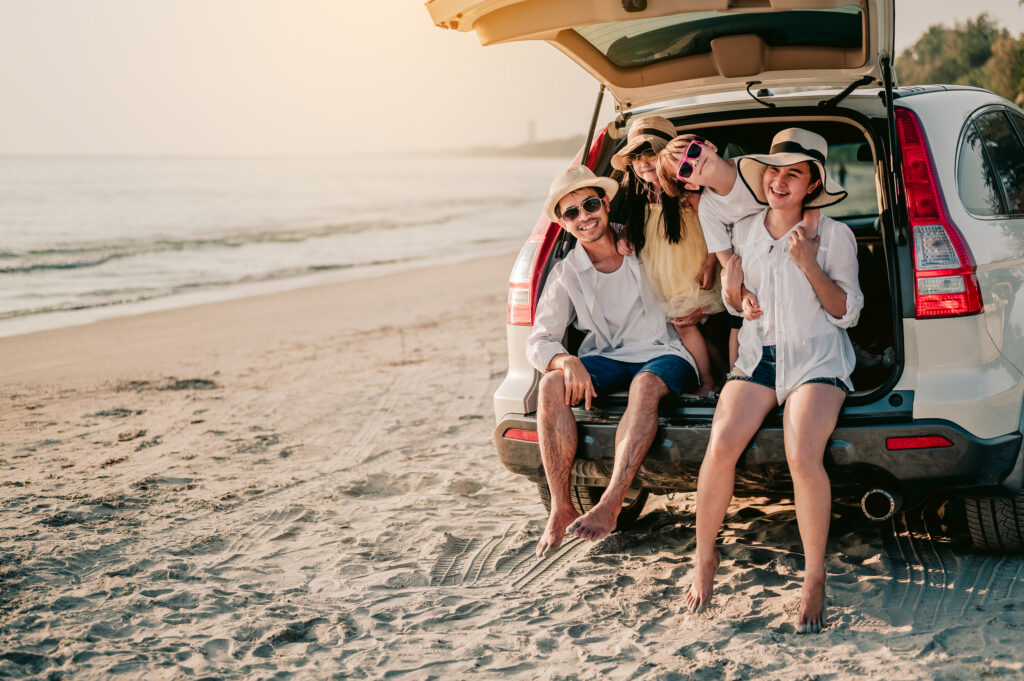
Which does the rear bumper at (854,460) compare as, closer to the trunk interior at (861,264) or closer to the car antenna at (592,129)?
the trunk interior at (861,264)

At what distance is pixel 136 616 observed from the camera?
3.65 m

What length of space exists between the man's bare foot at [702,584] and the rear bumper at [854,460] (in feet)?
0.98

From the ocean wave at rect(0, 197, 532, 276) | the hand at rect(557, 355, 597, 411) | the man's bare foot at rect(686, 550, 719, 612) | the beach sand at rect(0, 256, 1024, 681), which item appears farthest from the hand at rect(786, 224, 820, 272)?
the ocean wave at rect(0, 197, 532, 276)

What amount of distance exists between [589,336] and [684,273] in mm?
472

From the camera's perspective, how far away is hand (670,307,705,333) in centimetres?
403

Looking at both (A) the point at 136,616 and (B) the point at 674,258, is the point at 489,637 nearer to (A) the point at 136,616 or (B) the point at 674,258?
(A) the point at 136,616

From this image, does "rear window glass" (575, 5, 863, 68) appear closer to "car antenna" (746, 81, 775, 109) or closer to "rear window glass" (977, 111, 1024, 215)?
"car antenna" (746, 81, 775, 109)

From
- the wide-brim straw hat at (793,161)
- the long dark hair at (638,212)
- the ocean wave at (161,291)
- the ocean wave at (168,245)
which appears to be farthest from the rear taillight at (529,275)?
the ocean wave at (168,245)

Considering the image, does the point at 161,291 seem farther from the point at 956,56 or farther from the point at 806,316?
the point at 956,56

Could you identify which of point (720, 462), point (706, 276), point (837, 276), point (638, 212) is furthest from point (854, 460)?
point (638, 212)

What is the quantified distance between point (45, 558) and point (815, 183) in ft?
11.7

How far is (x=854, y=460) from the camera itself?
3330 millimetres

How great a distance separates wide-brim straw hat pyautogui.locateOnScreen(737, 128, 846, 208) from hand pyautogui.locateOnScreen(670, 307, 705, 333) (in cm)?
52

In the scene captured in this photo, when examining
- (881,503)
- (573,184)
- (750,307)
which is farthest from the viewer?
(573,184)
